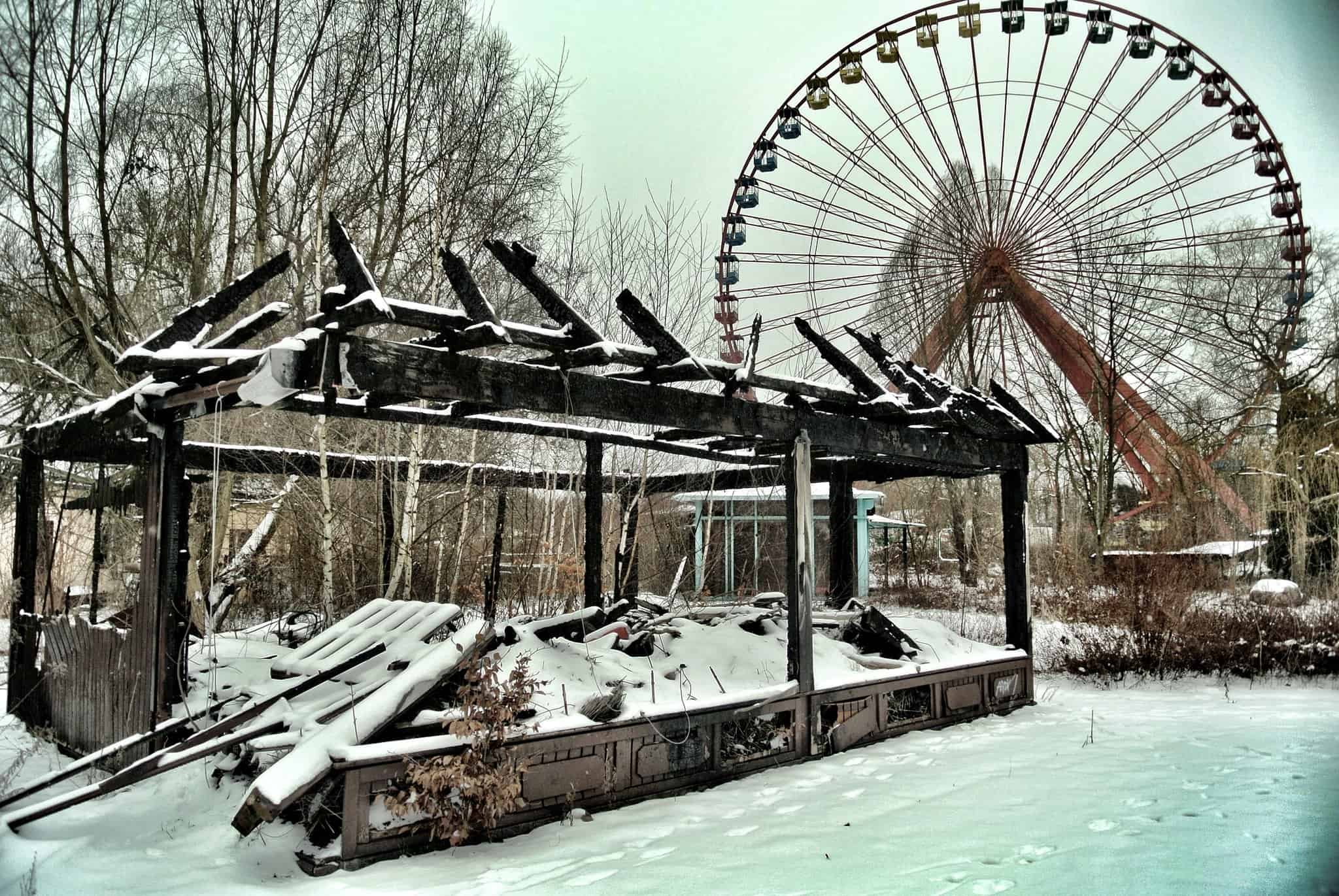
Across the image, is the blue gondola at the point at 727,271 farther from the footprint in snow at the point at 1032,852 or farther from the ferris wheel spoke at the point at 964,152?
the footprint in snow at the point at 1032,852

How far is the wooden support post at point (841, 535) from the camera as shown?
9398mm

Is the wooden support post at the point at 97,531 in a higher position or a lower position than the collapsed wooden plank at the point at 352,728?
higher

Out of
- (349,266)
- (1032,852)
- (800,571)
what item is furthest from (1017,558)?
(349,266)

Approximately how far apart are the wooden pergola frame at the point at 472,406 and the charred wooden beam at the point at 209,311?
0.04 ft

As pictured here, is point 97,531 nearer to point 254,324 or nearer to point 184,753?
point 184,753

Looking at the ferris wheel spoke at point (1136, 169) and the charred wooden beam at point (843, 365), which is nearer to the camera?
the charred wooden beam at point (843, 365)

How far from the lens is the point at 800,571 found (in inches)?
244

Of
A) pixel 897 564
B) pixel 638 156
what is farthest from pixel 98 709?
pixel 897 564

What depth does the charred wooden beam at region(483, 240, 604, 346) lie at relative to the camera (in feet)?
14.6

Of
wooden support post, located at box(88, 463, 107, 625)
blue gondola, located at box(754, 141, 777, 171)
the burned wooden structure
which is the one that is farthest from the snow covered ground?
blue gondola, located at box(754, 141, 777, 171)

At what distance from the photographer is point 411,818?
423cm

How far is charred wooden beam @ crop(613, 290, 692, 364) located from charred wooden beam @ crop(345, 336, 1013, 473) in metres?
0.36

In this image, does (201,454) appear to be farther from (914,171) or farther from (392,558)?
(914,171)

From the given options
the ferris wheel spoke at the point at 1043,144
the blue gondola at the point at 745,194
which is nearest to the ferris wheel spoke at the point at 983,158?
the ferris wheel spoke at the point at 1043,144
